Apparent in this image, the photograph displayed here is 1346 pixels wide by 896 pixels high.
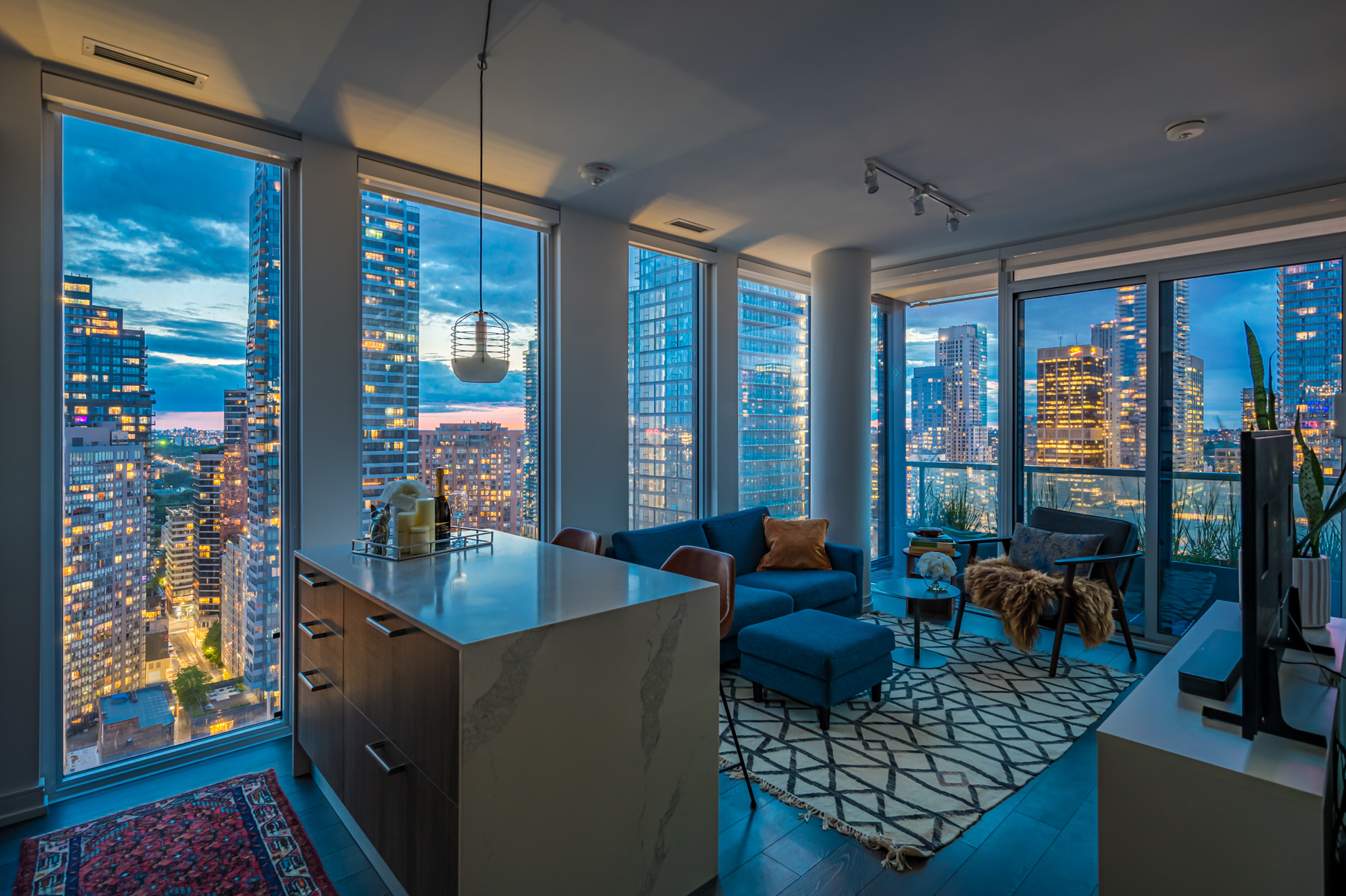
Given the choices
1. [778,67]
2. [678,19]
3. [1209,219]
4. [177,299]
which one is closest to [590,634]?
[678,19]

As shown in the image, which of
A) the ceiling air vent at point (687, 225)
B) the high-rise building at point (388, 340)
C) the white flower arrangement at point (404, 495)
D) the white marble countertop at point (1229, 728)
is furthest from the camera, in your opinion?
the ceiling air vent at point (687, 225)

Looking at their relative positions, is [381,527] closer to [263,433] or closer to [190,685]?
[263,433]

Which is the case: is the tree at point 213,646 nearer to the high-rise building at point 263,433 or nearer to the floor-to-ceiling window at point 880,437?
the high-rise building at point 263,433

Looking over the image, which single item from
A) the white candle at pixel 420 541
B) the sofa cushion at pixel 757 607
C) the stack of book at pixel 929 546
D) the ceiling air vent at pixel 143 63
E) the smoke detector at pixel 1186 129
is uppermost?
the ceiling air vent at pixel 143 63

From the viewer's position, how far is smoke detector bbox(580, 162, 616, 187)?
338 centimetres

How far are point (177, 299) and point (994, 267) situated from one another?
17.4 feet

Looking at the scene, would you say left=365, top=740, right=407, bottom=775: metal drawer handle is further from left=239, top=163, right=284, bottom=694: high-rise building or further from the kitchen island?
left=239, top=163, right=284, bottom=694: high-rise building

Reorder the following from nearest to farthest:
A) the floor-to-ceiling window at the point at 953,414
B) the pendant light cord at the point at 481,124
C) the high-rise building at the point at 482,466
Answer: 1. the pendant light cord at the point at 481,124
2. the high-rise building at the point at 482,466
3. the floor-to-ceiling window at the point at 953,414

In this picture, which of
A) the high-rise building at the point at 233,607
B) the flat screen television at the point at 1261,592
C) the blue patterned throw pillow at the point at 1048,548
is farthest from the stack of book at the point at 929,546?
the high-rise building at the point at 233,607

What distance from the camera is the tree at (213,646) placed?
2916 millimetres

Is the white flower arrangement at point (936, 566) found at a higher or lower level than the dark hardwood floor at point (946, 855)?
higher

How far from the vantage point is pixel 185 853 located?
7.02ft

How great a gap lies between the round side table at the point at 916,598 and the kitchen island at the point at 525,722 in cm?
229

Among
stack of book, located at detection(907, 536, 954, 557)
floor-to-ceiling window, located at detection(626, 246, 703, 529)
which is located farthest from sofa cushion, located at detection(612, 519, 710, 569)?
stack of book, located at detection(907, 536, 954, 557)
